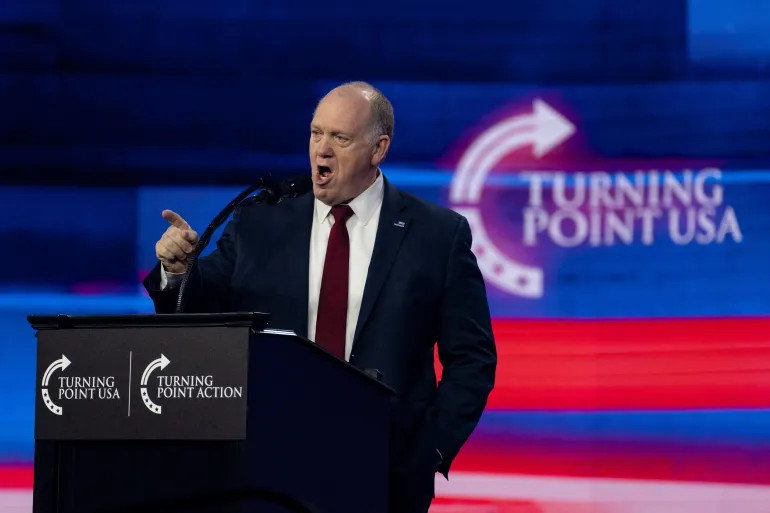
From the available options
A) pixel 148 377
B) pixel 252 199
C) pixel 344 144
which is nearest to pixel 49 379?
pixel 148 377

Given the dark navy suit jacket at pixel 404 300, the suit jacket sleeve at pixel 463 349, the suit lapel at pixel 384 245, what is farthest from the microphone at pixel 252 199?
the suit jacket sleeve at pixel 463 349

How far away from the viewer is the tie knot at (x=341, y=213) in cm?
247

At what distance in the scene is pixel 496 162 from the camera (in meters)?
3.85

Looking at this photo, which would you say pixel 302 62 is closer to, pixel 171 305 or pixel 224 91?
pixel 224 91

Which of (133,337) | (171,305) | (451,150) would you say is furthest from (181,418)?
(451,150)

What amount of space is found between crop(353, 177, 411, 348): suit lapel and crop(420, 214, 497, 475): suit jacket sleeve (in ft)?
0.42

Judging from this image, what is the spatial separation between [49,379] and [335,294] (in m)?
0.80

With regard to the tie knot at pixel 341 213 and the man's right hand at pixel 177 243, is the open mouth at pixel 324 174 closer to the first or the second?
the tie knot at pixel 341 213

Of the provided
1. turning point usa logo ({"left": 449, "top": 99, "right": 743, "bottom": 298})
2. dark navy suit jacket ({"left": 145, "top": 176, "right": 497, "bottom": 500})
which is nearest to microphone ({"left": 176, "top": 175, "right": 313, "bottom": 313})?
dark navy suit jacket ({"left": 145, "top": 176, "right": 497, "bottom": 500})

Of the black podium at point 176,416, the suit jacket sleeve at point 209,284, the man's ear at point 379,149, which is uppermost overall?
the man's ear at point 379,149

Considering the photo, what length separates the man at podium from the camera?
2.35 meters

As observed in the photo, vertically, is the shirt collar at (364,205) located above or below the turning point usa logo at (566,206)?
below

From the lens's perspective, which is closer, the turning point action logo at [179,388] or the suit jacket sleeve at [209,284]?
the turning point action logo at [179,388]

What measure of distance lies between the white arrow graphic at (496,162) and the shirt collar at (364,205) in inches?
51.1
